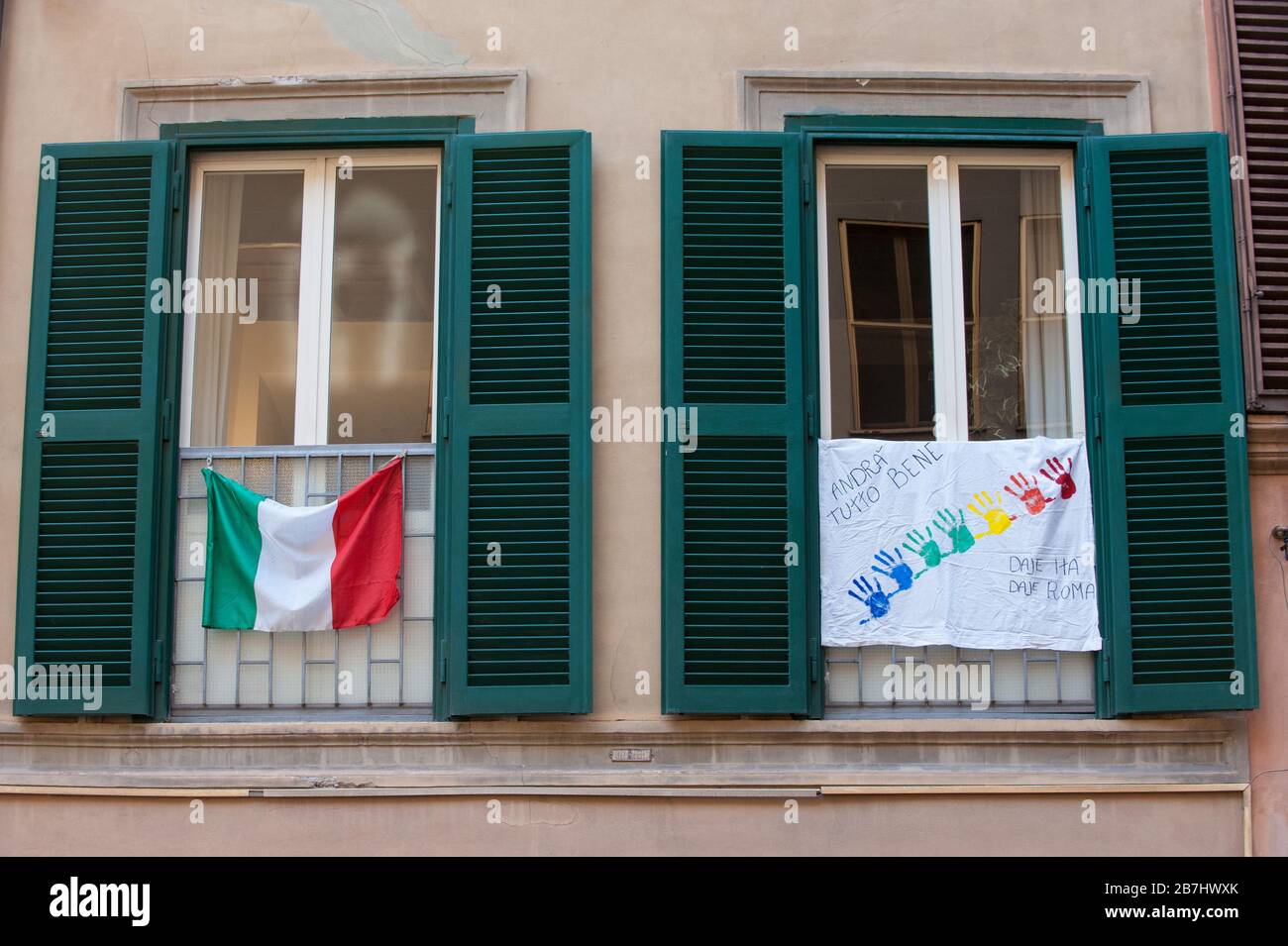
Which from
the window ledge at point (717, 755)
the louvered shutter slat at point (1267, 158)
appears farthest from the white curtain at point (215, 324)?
the louvered shutter slat at point (1267, 158)

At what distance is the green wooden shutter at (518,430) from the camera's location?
709cm

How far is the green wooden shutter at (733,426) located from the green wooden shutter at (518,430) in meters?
0.45

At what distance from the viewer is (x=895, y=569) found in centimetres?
723

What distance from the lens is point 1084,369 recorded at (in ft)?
24.4

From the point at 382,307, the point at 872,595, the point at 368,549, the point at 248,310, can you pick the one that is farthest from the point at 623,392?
the point at 248,310

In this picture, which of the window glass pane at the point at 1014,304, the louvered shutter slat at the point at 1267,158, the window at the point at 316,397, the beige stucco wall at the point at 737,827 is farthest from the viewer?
the window glass pane at the point at 1014,304

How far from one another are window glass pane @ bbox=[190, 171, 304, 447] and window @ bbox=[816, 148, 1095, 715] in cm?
283

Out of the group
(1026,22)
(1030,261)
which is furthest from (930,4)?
(1030,261)

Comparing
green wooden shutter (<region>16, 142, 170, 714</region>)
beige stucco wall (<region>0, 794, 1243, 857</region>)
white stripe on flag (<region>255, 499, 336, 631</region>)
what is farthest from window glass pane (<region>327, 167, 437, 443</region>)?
beige stucco wall (<region>0, 794, 1243, 857</region>)

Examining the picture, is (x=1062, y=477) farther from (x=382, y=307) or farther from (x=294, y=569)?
(x=294, y=569)

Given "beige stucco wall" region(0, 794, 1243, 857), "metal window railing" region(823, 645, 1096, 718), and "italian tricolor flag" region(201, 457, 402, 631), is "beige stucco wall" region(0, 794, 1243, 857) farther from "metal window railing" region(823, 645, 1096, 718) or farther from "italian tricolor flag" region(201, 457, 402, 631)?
"italian tricolor flag" region(201, 457, 402, 631)

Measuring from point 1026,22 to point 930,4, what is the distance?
520 millimetres

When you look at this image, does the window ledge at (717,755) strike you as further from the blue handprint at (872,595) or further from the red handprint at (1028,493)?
the red handprint at (1028,493)

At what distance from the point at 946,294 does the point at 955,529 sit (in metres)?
1.27
